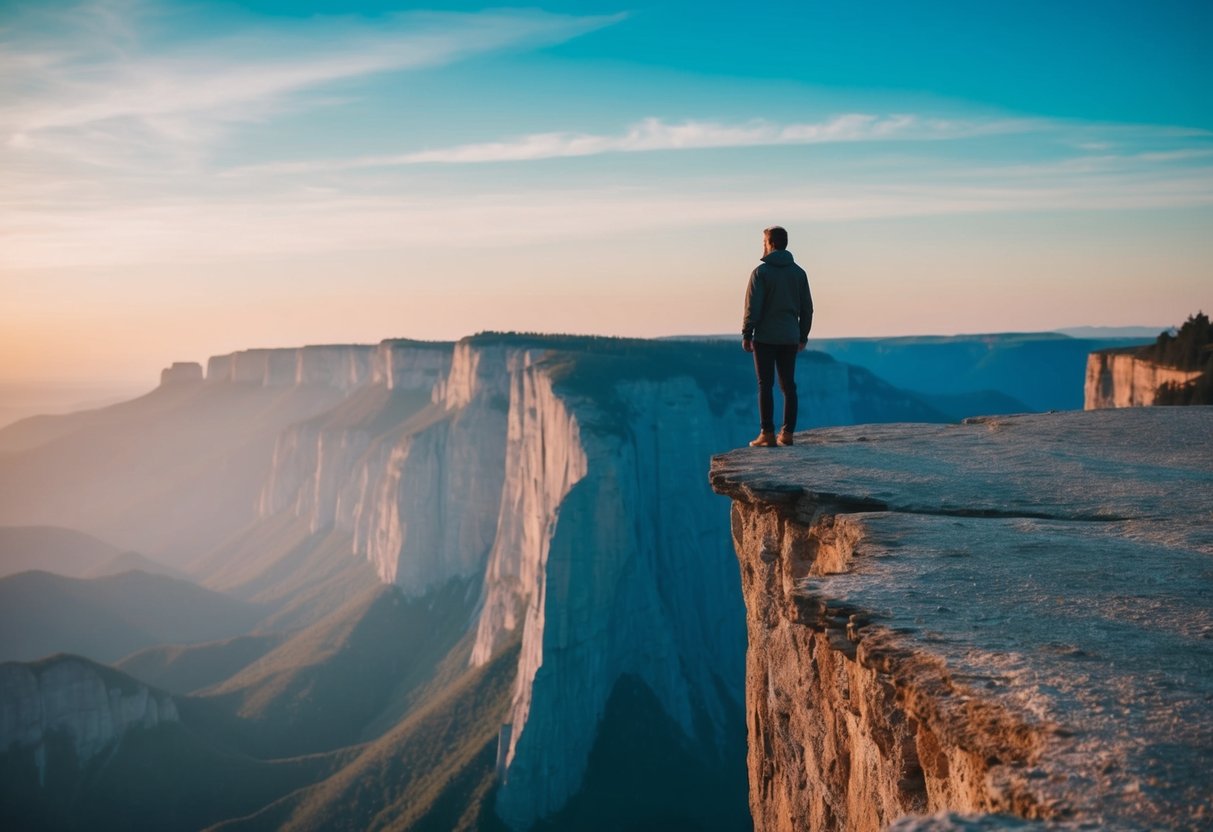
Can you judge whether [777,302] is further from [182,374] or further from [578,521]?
[182,374]

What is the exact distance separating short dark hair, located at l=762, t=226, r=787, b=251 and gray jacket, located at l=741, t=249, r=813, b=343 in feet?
0.23

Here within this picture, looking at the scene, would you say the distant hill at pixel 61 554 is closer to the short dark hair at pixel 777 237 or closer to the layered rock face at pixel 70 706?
the layered rock face at pixel 70 706

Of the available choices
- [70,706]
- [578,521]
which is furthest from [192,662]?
[578,521]

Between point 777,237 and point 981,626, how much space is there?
632cm

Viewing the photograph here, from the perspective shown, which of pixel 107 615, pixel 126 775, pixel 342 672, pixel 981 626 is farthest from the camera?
pixel 107 615

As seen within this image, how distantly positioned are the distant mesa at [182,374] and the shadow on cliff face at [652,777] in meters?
151

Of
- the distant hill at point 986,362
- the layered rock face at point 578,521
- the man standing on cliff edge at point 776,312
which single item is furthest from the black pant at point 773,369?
the distant hill at point 986,362

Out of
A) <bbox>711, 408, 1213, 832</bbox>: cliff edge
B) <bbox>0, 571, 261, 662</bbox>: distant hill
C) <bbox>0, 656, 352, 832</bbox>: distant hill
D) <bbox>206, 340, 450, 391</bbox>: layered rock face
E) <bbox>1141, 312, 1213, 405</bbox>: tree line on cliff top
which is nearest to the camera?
<bbox>711, 408, 1213, 832</bbox>: cliff edge

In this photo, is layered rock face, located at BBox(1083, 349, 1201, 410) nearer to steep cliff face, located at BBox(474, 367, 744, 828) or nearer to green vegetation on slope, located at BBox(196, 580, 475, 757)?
steep cliff face, located at BBox(474, 367, 744, 828)

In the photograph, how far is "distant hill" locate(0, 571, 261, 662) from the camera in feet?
243

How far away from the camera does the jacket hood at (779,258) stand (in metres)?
10.5

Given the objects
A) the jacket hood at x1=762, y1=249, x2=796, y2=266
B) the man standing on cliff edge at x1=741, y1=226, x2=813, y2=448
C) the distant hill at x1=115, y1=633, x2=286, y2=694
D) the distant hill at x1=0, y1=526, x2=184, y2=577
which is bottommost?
the distant hill at x1=115, y1=633, x2=286, y2=694

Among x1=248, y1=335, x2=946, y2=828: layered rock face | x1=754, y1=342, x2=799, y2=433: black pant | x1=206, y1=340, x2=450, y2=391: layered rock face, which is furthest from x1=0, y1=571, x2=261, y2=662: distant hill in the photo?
x1=754, y1=342, x2=799, y2=433: black pant

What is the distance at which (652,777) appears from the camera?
176 feet
